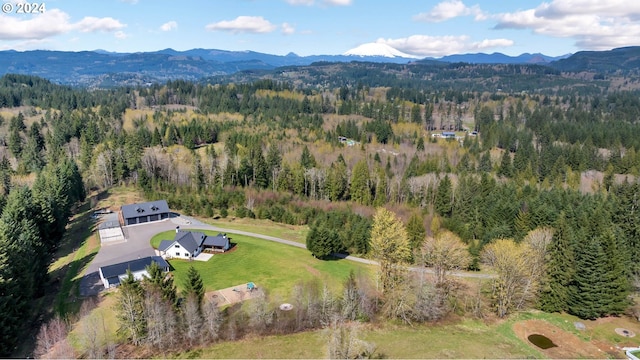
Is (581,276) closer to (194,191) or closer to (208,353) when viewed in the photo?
(208,353)

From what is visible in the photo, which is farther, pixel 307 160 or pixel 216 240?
pixel 307 160

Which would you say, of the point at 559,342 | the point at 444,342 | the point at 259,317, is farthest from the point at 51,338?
the point at 559,342

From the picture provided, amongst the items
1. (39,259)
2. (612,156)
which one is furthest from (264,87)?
(39,259)

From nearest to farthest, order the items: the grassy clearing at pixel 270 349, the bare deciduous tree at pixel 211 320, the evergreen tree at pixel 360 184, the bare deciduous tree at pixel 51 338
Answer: the bare deciduous tree at pixel 51 338 → the grassy clearing at pixel 270 349 → the bare deciduous tree at pixel 211 320 → the evergreen tree at pixel 360 184

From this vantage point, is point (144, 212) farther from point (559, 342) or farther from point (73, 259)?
point (559, 342)

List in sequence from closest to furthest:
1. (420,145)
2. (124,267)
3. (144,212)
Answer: (124,267), (144,212), (420,145)

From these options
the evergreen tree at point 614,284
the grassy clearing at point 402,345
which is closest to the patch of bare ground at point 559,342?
the grassy clearing at point 402,345

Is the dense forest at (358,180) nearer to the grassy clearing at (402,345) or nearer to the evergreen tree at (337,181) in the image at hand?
the evergreen tree at (337,181)
